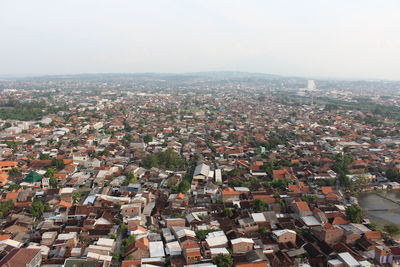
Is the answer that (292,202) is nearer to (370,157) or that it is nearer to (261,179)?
(261,179)

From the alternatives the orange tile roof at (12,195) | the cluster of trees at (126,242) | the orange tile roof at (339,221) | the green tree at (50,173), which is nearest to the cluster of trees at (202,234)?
the cluster of trees at (126,242)

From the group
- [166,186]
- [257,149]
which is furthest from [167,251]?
[257,149]

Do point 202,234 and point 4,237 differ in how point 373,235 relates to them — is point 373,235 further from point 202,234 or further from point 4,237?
point 4,237

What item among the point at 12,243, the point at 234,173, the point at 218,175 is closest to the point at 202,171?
the point at 218,175

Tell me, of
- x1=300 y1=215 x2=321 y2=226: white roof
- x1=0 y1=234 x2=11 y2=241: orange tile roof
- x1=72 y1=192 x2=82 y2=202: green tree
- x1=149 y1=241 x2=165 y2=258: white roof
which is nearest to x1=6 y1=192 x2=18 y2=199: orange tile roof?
x1=72 y1=192 x2=82 y2=202: green tree

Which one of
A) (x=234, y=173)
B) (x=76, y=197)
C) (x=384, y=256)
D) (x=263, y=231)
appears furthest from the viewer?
(x=234, y=173)

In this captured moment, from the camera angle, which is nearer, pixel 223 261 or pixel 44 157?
pixel 223 261

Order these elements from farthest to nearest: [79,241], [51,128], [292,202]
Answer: [51,128]
[292,202]
[79,241]

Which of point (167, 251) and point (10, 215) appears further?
point (10, 215)
